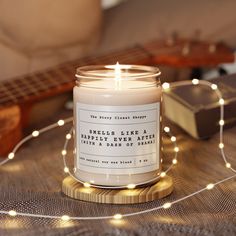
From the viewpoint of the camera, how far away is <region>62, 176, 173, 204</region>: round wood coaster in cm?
59

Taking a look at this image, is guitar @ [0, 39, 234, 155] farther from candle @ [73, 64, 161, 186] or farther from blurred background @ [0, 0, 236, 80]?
candle @ [73, 64, 161, 186]

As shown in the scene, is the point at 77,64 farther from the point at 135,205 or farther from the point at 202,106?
the point at 135,205

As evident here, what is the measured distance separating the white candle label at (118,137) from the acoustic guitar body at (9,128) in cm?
26

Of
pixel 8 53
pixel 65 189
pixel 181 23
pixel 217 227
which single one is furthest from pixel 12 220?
pixel 181 23

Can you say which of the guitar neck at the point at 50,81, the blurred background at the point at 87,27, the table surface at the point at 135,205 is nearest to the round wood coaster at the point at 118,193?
the table surface at the point at 135,205

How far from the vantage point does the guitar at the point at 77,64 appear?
36.7 inches

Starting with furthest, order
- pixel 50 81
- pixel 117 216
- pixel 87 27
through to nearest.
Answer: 1. pixel 87 27
2. pixel 50 81
3. pixel 117 216

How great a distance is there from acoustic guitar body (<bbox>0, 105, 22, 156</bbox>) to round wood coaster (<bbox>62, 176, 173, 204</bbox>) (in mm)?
243

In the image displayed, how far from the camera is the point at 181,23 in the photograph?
1137 millimetres

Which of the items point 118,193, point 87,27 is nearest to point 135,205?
point 118,193

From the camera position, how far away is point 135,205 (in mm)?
586

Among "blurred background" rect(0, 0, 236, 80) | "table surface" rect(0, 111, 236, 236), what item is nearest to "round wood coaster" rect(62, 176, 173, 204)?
"table surface" rect(0, 111, 236, 236)

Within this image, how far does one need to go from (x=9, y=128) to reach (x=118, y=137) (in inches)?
12.5

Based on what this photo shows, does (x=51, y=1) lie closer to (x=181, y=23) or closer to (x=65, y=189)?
(x=181, y=23)
